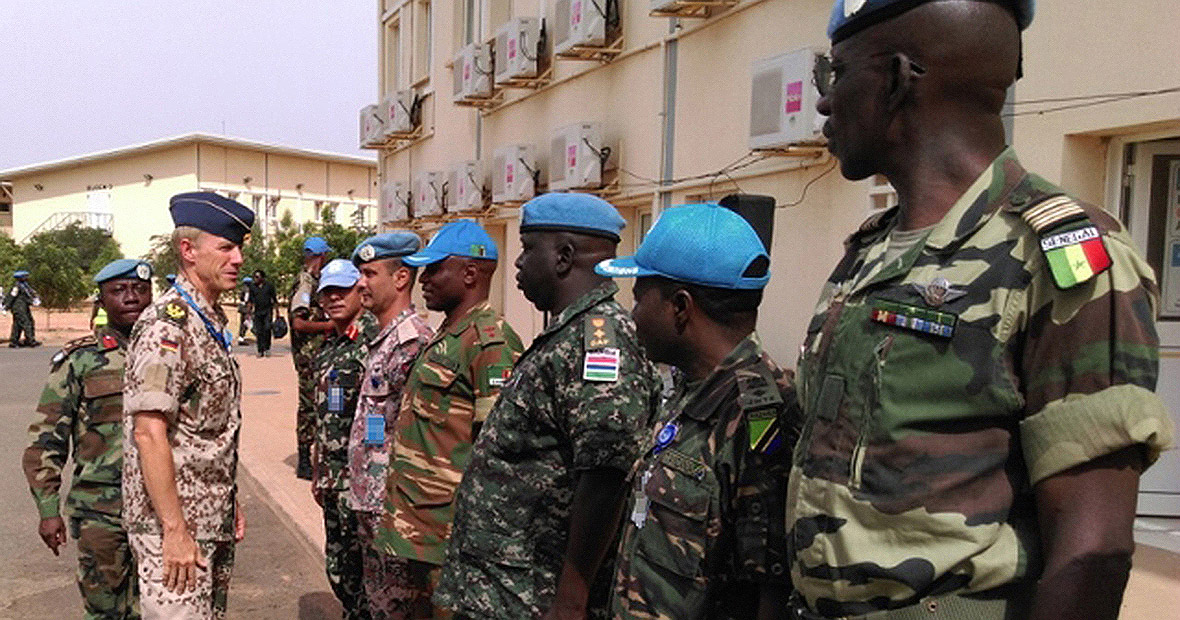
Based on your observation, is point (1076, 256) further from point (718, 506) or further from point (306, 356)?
point (306, 356)

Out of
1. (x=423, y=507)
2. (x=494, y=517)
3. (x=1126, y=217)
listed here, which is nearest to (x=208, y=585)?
(x=423, y=507)

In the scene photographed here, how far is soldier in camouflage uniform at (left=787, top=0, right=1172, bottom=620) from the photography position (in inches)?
43.1

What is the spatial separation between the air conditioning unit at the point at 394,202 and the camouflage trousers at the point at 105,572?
12065 millimetres

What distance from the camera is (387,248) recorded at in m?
4.39

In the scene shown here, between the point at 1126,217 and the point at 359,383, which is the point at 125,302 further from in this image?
the point at 1126,217

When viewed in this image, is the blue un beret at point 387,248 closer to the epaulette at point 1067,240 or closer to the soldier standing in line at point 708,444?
the soldier standing in line at point 708,444

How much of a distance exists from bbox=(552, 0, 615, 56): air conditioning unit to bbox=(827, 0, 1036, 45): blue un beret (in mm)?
7592

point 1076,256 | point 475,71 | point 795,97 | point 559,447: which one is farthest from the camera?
point 475,71

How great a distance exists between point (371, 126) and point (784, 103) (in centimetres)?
1163

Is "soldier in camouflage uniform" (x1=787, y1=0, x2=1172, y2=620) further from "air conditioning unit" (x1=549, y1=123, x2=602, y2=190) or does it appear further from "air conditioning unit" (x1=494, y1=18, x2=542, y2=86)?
"air conditioning unit" (x1=494, y1=18, x2=542, y2=86)

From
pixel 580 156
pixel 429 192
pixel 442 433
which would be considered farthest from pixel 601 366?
pixel 429 192

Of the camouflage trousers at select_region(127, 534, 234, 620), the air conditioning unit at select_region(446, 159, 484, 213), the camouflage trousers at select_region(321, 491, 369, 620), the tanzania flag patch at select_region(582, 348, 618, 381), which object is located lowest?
the camouflage trousers at select_region(321, 491, 369, 620)

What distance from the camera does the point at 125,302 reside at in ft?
14.1

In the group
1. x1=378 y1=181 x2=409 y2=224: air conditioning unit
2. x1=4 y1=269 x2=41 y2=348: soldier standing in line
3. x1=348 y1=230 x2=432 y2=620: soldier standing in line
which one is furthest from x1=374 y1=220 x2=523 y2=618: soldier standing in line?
x1=4 y1=269 x2=41 y2=348: soldier standing in line
